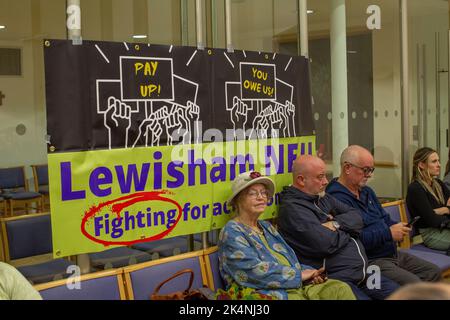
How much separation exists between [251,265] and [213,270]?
30 cm

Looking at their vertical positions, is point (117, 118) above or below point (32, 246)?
above

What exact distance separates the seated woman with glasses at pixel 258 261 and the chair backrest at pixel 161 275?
150 millimetres

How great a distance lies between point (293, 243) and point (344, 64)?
7.21ft

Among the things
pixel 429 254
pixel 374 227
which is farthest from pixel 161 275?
pixel 429 254

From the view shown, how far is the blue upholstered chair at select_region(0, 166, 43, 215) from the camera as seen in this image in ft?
10.6

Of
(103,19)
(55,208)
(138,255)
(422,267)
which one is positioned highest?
(103,19)

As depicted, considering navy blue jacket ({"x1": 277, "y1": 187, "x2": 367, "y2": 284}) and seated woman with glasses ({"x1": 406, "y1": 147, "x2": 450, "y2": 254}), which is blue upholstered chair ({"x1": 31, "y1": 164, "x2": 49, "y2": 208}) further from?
seated woman with glasses ({"x1": 406, "y1": 147, "x2": 450, "y2": 254})

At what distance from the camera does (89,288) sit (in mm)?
3098

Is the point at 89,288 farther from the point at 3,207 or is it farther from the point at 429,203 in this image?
the point at 429,203

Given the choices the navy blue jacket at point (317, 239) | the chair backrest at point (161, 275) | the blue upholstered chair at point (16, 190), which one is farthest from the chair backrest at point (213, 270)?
the blue upholstered chair at point (16, 190)

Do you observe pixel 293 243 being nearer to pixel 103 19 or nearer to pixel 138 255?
pixel 138 255
